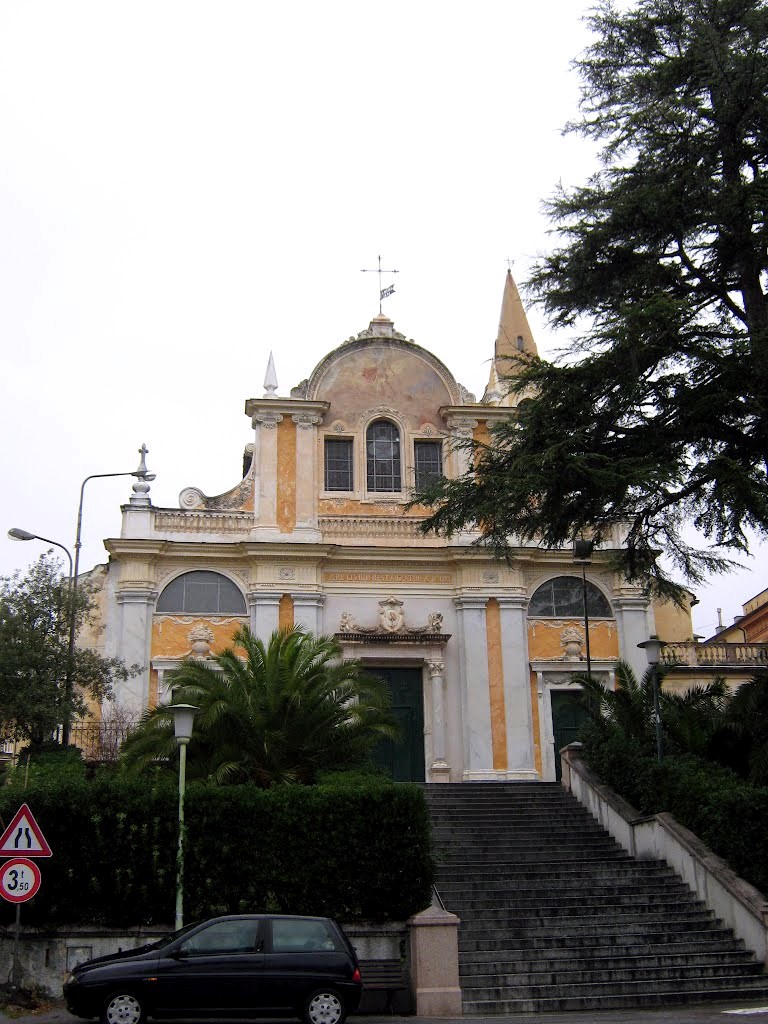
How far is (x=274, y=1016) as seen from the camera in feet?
43.1

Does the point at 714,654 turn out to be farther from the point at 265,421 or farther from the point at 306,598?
the point at 265,421

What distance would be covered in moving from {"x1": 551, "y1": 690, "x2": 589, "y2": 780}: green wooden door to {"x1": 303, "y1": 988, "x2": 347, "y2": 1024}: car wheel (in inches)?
656

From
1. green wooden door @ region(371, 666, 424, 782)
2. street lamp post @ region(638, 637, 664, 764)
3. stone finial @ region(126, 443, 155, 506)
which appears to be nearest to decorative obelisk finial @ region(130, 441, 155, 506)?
stone finial @ region(126, 443, 155, 506)

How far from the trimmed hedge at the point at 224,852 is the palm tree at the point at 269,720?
2137 millimetres

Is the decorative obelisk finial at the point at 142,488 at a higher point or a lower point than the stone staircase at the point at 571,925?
higher

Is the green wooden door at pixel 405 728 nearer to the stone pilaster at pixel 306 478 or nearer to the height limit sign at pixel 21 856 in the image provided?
the stone pilaster at pixel 306 478

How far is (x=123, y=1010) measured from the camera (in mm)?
12789

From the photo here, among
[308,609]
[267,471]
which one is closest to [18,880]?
[308,609]

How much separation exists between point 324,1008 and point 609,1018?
3454 millimetres

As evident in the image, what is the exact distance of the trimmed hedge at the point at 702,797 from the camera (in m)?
17.2

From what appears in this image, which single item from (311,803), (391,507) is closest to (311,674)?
(311,803)

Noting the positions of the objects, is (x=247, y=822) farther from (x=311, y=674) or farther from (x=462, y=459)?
(x=462, y=459)

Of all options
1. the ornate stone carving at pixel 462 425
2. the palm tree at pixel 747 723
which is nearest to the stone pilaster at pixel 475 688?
the ornate stone carving at pixel 462 425

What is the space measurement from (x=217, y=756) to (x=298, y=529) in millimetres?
10784
